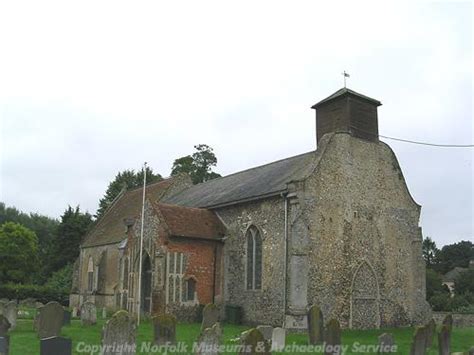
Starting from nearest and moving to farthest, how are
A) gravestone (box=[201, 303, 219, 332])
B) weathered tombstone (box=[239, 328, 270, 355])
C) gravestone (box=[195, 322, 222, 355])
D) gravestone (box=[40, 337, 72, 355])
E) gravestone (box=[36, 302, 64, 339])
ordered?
weathered tombstone (box=[239, 328, 270, 355]) < gravestone (box=[40, 337, 72, 355]) < gravestone (box=[195, 322, 222, 355]) < gravestone (box=[36, 302, 64, 339]) < gravestone (box=[201, 303, 219, 332])

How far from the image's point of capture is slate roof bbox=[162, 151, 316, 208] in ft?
84.3

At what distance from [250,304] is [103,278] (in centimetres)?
1768

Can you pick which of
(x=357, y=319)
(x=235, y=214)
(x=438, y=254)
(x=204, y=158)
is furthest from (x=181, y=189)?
(x=438, y=254)

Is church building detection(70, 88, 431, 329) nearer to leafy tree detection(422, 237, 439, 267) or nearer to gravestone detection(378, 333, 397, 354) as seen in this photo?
gravestone detection(378, 333, 397, 354)

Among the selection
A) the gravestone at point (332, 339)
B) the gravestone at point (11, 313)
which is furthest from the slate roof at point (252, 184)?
the gravestone at point (11, 313)

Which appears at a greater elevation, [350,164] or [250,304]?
[350,164]

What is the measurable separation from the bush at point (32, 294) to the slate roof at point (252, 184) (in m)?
16.0

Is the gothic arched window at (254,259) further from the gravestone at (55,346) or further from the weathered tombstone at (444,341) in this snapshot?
the gravestone at (55,346)

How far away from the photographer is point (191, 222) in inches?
1085

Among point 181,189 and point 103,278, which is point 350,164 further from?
point 103,278

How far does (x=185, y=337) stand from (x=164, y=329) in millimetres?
3519

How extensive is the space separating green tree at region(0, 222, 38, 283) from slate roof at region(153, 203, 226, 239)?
35.0 m

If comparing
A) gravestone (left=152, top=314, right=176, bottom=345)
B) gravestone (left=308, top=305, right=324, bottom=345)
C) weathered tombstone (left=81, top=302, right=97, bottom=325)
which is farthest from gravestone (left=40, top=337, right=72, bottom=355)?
weathered tombstone (left=81, top=302, right=97, bottom=325)

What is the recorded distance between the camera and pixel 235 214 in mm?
27891
